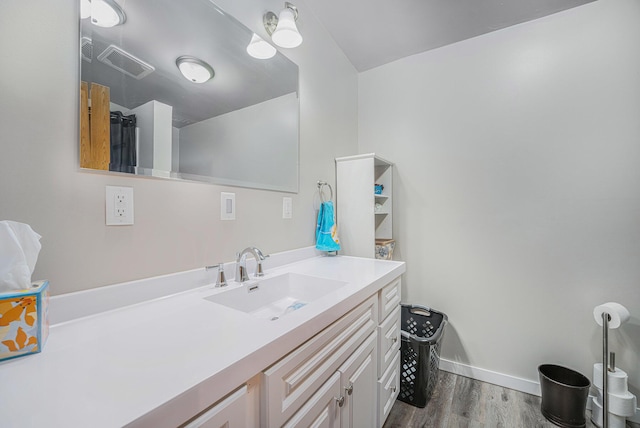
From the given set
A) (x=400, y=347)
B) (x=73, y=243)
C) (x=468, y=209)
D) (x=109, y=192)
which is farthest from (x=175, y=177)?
(x=468, y=209)

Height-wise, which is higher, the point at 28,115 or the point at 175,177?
the point at 28,115

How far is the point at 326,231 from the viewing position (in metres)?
1.80

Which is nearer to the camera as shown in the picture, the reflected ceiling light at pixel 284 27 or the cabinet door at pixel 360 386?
the cabinet door at pixel 360 386

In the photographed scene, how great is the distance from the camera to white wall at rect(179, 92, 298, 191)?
3.64 feet

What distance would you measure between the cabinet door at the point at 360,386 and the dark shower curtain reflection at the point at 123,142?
1045 mm

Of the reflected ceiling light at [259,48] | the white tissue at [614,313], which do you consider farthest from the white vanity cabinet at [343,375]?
the reflected ceiling light at [259,48]

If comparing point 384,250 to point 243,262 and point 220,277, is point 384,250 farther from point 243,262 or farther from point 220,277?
point 220,277

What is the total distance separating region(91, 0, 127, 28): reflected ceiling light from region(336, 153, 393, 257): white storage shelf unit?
4.93 feet

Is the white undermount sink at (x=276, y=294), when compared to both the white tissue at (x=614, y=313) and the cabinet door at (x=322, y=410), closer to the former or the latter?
the cabinet door at (x=322, y=410)

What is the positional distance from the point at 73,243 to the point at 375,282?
1115 mm

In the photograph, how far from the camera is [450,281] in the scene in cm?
205

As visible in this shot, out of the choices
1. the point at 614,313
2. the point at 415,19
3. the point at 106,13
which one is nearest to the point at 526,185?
the point at 614,313

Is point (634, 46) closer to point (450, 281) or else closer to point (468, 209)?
point (468, 209)

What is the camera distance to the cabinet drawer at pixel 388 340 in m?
1.31
